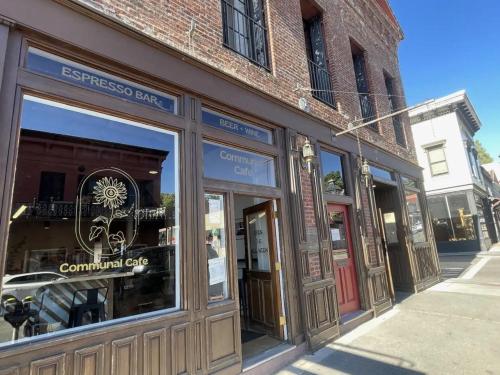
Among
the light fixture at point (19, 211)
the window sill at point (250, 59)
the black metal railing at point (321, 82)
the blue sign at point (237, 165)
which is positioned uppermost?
the black metal railing at point (321, 82)

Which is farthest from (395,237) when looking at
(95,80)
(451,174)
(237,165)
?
(451,174)

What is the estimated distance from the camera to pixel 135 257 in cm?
346

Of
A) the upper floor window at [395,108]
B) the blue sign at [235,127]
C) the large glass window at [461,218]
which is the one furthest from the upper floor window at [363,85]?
the large glass window at [461,218]

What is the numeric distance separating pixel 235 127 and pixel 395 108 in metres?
8.51

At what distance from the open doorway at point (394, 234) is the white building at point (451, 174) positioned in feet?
43.8

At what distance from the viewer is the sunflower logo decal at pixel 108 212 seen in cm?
321

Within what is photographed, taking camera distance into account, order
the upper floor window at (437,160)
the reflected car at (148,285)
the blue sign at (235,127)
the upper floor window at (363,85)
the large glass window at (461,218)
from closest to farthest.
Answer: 1. the reflected car at (148,285)
2. the blue sign at (235,127)
3. the upper floor window at (363,85)
4. the large glass window at (461,218)
5. the upper floor window at (437,160)

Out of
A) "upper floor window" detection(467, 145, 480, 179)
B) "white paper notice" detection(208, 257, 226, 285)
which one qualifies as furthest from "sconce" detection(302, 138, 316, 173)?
"upper floor window" detection(467, 145, 480, 179)

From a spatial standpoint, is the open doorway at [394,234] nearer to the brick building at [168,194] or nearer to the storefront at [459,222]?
the brick building at [168,194]

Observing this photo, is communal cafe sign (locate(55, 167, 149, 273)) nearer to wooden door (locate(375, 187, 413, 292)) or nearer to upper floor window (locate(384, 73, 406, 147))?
wooden door (locate(375, 187, 413, 292))

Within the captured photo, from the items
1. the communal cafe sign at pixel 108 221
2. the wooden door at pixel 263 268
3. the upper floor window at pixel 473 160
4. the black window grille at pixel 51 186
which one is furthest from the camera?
the upper floor window at pixel 473 160

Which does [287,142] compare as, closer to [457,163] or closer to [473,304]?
[473,304]

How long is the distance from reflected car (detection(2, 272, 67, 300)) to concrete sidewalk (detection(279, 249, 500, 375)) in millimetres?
3173

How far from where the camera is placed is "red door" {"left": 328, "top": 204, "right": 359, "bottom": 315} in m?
6.25
